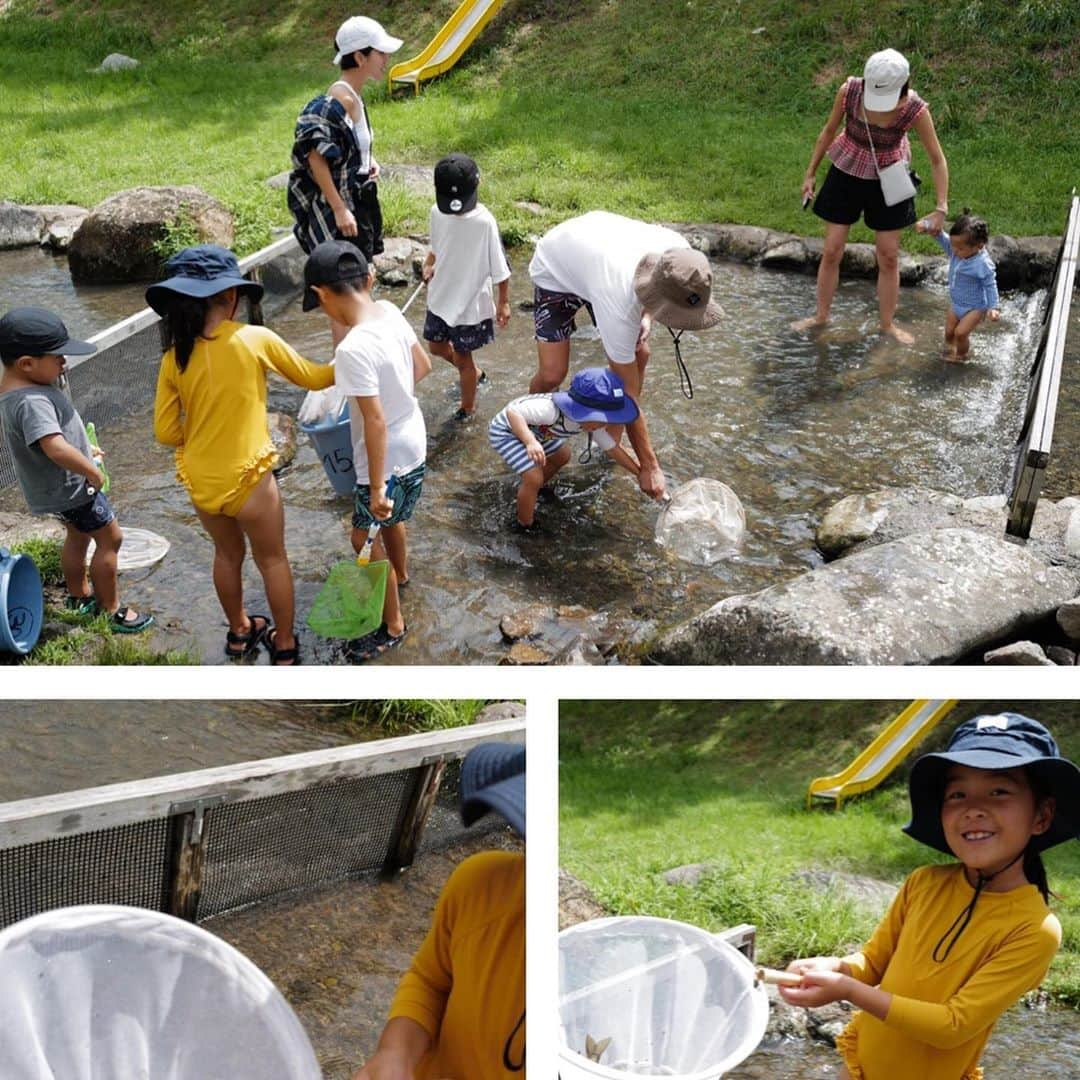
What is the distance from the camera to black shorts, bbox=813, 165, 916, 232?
674 centimetres

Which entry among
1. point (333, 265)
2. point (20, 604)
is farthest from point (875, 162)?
point (20, 604)

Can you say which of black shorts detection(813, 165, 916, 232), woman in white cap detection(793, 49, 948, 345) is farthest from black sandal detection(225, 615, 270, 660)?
black shorts detection(813, 165, 916, 232)

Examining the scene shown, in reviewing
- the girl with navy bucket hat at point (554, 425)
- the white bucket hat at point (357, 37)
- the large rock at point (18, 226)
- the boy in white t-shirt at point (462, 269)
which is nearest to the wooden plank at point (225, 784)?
the girl with navy bucket hat at point (554, 425)

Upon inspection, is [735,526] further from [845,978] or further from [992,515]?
[845,978]

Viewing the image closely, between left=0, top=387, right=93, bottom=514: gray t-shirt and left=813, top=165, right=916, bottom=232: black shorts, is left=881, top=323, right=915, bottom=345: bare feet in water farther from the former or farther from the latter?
left=0, top=387, right=93, bottom=514: gray t-shirt

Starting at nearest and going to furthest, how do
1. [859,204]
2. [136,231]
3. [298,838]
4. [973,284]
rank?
[298,838] < [973,284] < [859,204] < [136,231]

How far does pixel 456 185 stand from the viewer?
534 centimetres

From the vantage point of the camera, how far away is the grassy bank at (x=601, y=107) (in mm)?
9156

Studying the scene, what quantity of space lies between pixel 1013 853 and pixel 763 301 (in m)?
5.57

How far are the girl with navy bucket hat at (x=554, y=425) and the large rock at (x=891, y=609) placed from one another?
0.92m

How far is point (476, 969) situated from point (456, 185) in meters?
3.84

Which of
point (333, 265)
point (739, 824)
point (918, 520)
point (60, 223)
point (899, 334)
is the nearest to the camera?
point (333, 265)

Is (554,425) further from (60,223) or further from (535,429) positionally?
(60,223)

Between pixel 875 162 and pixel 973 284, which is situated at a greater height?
pixel 875 162
